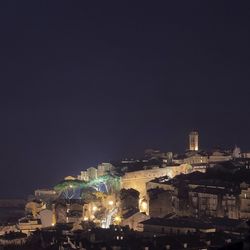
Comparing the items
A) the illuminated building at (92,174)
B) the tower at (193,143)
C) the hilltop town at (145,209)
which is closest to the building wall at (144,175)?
the hilltop town at (145,209)

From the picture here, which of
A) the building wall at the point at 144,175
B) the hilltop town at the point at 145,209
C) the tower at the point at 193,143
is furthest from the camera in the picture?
the tower at the point at 193,143

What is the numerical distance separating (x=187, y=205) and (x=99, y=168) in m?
15.2

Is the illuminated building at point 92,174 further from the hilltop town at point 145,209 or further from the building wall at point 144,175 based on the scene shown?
the building wall at point 144,175

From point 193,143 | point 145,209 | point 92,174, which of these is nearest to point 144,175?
point 92,174

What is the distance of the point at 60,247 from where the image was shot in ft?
86.3

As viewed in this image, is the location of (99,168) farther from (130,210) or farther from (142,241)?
(142,241)

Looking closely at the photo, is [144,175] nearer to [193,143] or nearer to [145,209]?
[145,209]

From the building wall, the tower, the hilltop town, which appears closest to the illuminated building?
the hilltop town

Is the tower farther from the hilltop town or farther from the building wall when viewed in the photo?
the building wall

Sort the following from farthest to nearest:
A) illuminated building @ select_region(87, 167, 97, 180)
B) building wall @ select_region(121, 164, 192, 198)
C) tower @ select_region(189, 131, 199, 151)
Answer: tower @ select_region(189, 131, 199, 151) < illuminated building @ select_region(87, 167, 97, 180) < building wall @ select_region(121, 164, 192, 198)

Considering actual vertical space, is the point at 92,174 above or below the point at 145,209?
above

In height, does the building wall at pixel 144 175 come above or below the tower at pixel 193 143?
below

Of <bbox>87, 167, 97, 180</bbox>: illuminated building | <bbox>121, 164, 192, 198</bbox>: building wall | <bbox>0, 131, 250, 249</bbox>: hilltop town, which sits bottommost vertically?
<bbox>0, 131, 250, 249</bbox>: hilltop town


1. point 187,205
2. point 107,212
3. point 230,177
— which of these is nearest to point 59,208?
point 107,212
